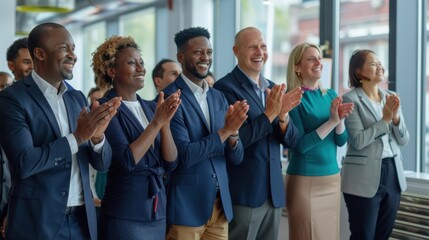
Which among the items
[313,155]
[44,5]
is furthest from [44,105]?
[44,5]

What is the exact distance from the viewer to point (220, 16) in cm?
648

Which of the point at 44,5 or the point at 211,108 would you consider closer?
the point at 211,108

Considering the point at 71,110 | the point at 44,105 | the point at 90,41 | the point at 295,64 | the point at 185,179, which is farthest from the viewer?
the point at 90,41

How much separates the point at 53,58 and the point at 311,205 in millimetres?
1667

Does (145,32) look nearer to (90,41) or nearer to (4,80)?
(90,41)

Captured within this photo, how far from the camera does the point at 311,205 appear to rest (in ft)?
10.1

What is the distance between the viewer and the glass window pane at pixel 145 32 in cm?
894

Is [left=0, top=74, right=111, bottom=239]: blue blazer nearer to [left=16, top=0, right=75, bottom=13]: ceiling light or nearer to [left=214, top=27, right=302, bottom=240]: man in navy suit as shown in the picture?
[left=214, top=27, right=302, bottom=240]: man in navy suit

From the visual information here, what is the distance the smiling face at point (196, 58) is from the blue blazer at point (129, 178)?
1.49ft

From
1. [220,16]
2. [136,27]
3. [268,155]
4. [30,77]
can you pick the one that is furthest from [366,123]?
[136,27]

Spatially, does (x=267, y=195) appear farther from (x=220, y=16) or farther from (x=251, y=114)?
(x=220, y=16)

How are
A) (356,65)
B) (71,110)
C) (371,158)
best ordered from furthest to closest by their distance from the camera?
(356,65) < (371,158) < (71,110)

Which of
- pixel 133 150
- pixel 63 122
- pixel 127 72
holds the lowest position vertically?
pixel 133 150

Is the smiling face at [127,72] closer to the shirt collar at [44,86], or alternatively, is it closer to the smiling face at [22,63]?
the shirt collar at [44,86]
